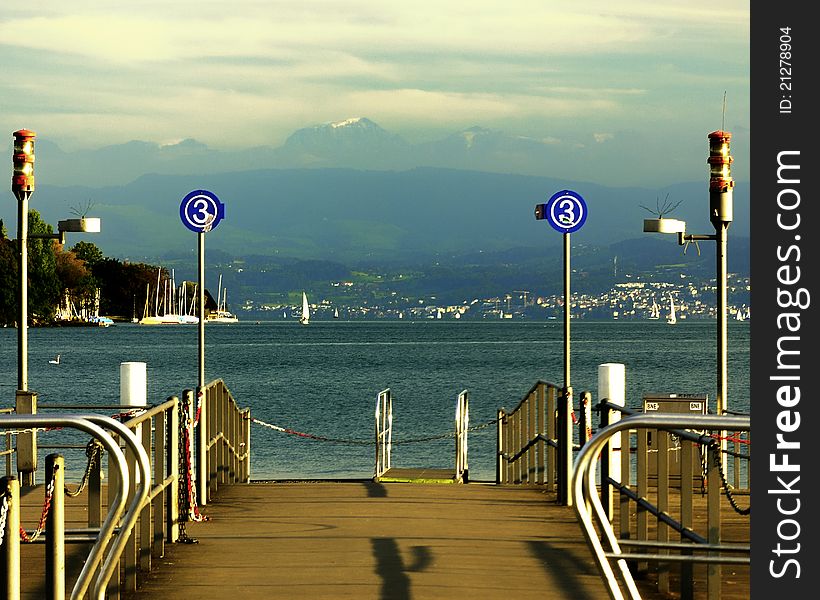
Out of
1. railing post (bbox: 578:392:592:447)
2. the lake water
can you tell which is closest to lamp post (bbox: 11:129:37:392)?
railing post (bbox: 578:392:592:447)

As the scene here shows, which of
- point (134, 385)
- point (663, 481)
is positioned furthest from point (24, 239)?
point (663, 481)

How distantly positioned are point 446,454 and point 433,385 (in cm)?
3597

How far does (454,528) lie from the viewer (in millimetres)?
11742

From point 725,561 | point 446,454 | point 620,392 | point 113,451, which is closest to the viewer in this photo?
point 113,451

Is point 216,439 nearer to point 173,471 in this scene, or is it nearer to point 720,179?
point 173,471

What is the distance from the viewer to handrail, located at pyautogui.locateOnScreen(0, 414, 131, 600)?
668 centimetres

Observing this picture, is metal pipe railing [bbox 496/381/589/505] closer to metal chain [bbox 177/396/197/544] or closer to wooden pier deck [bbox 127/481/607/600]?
wooden pier deck [bbox 127/481/607/600]

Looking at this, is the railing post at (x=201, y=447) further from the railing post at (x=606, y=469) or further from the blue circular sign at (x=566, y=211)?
the blue circular sign at (x=566, y=211)

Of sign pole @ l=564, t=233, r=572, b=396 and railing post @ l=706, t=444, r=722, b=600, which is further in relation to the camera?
sign pole @ l=564, t=233, r=572, b=396

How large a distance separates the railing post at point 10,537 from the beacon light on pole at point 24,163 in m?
10.1

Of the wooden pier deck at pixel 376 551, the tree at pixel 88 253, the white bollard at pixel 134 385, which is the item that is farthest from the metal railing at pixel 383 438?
the tree at pixel 88 253

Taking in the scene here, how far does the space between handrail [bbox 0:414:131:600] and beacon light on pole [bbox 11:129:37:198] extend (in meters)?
9.12

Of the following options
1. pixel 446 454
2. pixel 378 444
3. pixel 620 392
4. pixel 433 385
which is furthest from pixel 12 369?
pixel 620 392
